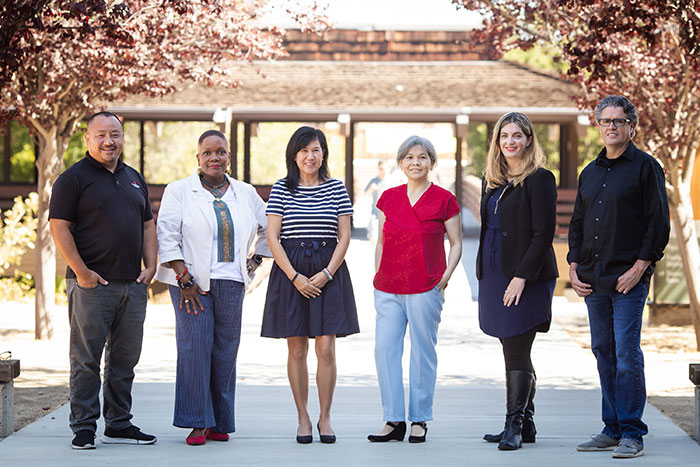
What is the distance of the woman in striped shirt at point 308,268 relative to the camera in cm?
625

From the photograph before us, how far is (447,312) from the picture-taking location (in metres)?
14.9

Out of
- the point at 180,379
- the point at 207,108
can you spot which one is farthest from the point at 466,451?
the point at 207,108

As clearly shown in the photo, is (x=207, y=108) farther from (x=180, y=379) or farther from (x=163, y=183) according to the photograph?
(x=180, y=379)

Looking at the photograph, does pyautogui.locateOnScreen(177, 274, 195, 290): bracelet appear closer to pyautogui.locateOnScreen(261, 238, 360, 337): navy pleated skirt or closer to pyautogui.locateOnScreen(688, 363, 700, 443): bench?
pyautogui.locateOnScreen(261, 238, 360, 337): navy pleated skirt

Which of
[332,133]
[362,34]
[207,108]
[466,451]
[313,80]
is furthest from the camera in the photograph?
[332,133]

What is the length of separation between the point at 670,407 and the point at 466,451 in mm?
2525

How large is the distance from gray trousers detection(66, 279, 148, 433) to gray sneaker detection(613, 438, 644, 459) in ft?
9.22

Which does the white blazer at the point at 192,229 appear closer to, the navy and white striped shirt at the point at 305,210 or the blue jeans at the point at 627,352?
the navy and white striped shirt at the point at 305,210

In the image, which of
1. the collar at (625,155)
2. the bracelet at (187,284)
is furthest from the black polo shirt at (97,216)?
the collar at (625,155)

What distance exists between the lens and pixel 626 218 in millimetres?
5910

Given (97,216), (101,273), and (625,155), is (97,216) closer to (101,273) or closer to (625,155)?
(101,273)

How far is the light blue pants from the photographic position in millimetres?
6273

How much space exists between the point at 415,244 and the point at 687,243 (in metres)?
6.65

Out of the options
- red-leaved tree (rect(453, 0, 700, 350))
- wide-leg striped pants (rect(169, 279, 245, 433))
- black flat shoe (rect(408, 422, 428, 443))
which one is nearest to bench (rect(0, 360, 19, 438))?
wide-leg striped pants (rect(169, 279, 245, 433))
